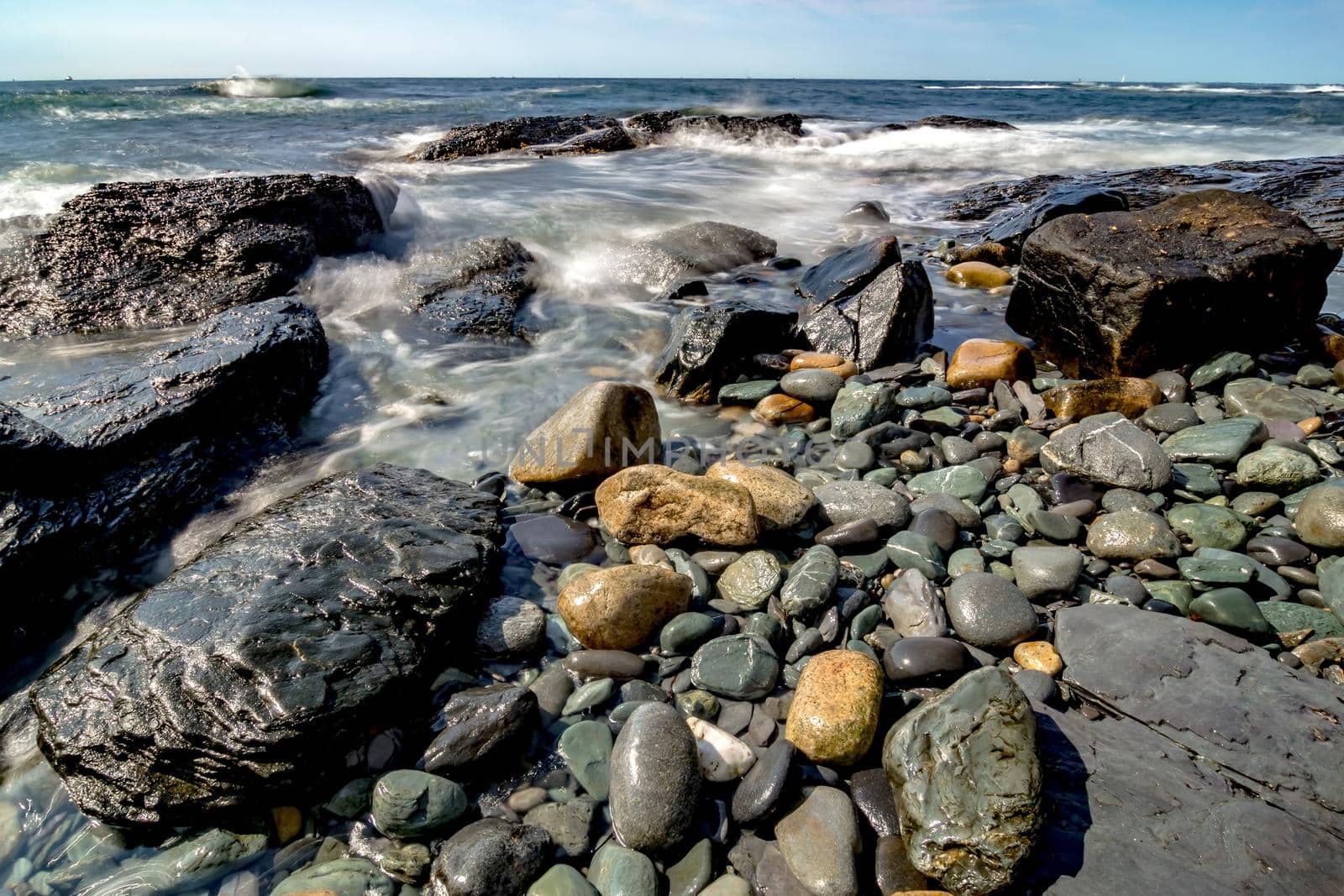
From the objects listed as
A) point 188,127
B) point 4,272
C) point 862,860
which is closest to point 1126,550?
point 862,860

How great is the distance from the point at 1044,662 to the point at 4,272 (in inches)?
306

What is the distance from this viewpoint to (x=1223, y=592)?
2264 mm

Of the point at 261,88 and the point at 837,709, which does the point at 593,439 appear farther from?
the point at 261,88

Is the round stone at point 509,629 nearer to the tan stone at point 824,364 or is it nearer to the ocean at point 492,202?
the ocean at point 492,202

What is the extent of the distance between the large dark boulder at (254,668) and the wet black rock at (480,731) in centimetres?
17

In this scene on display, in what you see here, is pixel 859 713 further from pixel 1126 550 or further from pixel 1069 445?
pixel 1069 445

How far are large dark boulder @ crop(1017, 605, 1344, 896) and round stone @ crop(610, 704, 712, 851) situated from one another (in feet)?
2.54

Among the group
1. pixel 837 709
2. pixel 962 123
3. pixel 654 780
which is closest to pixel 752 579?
pixel 837 709

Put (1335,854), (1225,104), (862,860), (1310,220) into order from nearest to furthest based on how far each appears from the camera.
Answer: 1. (1335,854)
2. (862,860)
3. (1310,220)
4. (1225,104)

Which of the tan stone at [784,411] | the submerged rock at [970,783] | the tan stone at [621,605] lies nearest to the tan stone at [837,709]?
the submerged rock at [970,783]

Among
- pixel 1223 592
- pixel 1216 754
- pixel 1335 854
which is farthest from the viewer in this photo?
pixel 1223 592

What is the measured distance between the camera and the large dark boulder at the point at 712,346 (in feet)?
13.5

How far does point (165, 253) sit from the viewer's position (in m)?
5.87

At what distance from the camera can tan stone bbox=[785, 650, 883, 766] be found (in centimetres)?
183
